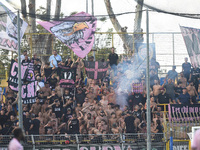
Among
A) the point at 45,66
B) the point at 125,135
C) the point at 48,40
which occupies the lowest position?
the point at 125,135

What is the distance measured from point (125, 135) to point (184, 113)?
2.93m

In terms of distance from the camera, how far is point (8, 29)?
58.7ft

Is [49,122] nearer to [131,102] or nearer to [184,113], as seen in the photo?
[131,102]

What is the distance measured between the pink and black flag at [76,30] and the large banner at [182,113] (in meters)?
4.13

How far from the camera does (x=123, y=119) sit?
1809 centimetres

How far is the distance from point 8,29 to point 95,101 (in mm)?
4294

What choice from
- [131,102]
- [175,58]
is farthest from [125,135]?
[175,58]

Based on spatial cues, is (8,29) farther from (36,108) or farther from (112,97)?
(112,97)

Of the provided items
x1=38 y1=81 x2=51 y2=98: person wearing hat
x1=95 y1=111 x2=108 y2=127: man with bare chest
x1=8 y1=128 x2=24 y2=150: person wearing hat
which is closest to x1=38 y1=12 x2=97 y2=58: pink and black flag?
x1=38 y1=81 x2=51 y2=98: person wearing hat

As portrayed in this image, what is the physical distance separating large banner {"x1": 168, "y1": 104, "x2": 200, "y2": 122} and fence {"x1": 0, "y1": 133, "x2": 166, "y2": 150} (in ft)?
4.79

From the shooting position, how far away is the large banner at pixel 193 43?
64.3ft

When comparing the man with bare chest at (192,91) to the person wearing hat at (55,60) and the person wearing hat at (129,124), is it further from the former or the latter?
the person wearing hat at (55,60)

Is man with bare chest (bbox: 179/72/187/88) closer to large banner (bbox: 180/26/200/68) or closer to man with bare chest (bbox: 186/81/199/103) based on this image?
man with bare chest (bbox: 186/81/199/103)

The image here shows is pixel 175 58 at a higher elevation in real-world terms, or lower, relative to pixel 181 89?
higher
